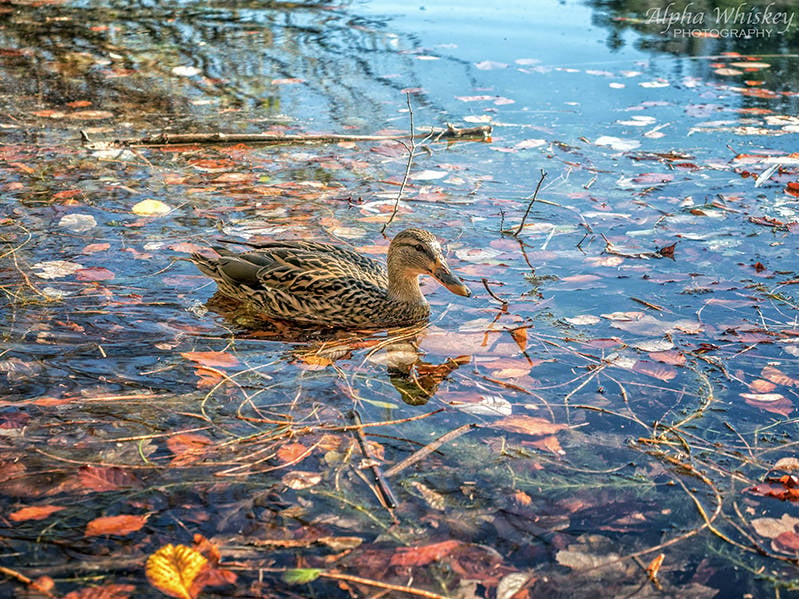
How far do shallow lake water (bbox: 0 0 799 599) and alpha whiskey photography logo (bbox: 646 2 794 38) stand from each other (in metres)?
2.43

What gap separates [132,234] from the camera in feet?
19.2

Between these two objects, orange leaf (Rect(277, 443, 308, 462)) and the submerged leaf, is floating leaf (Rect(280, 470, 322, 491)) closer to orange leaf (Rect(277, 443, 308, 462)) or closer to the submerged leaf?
orange leaf (Rect(277, 443, 308, 462))

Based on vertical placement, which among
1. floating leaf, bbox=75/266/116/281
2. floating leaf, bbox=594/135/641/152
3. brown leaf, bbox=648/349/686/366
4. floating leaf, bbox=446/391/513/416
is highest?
floating leaf, bbox=594/135/641/152

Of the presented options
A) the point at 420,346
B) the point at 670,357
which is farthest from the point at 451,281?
the point at 670,357

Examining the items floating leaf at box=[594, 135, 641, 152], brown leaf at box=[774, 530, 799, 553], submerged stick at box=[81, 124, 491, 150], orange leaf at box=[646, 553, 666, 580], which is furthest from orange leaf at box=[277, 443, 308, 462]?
floating leaf at box=[594, 135, 641, 152]

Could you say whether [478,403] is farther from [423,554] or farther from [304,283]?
[304,283]

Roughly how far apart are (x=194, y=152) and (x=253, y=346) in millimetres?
3147

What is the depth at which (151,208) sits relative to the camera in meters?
6.27

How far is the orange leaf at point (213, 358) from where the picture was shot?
439cm

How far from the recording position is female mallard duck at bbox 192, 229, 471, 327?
5.04 metres

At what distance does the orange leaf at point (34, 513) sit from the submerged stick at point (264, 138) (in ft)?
14.7

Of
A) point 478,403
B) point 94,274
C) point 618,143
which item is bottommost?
point 478,403

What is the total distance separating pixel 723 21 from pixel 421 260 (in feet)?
30.3

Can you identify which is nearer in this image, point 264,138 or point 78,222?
point 78,222
